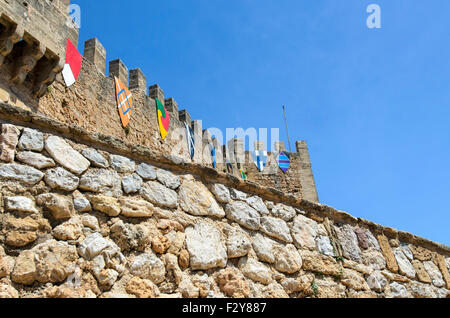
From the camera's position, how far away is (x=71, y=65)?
313 inches

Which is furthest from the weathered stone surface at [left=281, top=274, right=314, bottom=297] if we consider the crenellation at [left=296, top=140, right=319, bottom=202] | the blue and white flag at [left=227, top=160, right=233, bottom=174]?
the crenellation at [left=296, top=140, right=319, bottom=202]

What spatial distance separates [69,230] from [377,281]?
2.45 metres

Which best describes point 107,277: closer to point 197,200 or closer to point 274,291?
point 197,200

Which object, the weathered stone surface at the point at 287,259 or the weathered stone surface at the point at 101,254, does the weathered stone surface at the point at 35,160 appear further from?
the weathered stone surface at the point at 287,259

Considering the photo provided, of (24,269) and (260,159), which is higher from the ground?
(260,159)

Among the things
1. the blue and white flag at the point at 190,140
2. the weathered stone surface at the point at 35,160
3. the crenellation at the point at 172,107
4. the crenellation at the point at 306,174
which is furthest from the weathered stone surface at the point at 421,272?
the crenellation at the point at 306,174

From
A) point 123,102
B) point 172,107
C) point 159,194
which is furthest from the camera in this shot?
point 172,107

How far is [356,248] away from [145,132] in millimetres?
8065

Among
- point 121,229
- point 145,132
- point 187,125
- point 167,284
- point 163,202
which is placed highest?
point 187,125

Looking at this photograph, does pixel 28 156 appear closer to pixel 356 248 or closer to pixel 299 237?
pixel 299 237

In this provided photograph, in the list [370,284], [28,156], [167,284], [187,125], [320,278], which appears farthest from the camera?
[187,125]

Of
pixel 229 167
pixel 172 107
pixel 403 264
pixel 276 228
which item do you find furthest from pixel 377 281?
pixel 229 167
